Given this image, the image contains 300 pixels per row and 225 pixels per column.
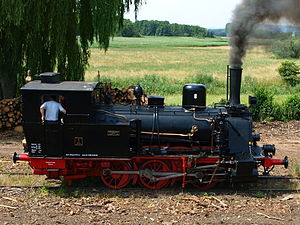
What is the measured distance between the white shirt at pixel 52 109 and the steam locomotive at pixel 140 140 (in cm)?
20

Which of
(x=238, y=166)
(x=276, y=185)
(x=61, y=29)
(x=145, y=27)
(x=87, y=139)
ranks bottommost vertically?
(x=276, y=185)

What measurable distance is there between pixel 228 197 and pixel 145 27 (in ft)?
626

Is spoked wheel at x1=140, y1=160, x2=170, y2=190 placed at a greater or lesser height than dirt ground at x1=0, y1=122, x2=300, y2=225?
greater

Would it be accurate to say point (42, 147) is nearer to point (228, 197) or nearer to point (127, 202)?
point (127, 202)

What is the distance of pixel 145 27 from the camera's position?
646ft

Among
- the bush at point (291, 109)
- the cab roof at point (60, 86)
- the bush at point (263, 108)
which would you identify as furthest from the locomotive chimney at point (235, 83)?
the bush at point (291, 109)

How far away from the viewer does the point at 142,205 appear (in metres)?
9.81

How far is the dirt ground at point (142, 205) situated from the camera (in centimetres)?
895

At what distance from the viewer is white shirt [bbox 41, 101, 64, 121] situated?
32.7 ft

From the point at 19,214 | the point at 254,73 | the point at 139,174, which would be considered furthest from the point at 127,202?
the point at 254,73

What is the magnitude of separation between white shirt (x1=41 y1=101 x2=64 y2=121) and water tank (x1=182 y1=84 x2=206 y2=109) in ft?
10.7

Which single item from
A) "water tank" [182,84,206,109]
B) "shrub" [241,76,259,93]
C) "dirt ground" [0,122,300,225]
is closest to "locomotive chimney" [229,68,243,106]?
"water tank" [182,84,206,109]

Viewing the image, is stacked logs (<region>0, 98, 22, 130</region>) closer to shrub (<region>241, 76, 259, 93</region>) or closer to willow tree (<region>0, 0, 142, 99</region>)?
willow tree (<region>0, 0, 142, 99</region>)

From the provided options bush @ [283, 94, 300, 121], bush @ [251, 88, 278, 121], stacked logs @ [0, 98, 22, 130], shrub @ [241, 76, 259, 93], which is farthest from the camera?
shrub @ [241, 76, 259, 93]
